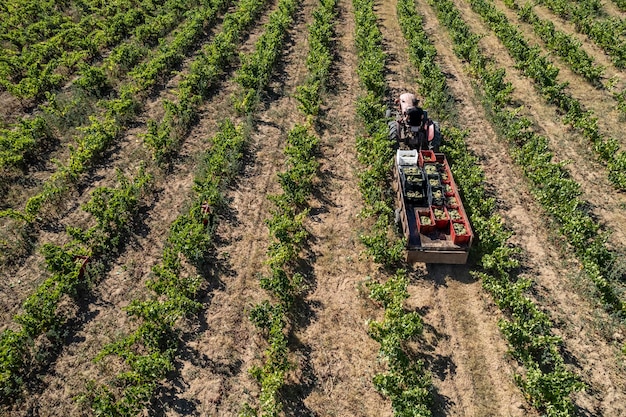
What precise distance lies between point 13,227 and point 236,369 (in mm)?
8577

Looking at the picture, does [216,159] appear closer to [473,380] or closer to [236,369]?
[236,369]

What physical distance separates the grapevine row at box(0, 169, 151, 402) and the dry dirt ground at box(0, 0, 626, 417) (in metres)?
0.40

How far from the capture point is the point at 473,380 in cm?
993

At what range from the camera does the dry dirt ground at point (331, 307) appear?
31.7 ft

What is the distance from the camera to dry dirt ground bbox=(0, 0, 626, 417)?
9.67m

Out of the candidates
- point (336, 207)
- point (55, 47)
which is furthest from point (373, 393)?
point (55, 47)

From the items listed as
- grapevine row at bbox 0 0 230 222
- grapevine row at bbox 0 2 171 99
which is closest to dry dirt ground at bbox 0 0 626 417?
grapevine row at bbox 0 0 230 222

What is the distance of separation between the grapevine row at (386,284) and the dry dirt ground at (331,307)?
1.75 ft

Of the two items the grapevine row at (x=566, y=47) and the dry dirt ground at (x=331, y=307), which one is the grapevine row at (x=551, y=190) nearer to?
the dry dirt ground at (x=331, y=307)

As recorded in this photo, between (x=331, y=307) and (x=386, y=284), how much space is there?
1.60 meters

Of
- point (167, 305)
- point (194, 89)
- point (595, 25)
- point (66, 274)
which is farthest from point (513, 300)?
point (595, 25)

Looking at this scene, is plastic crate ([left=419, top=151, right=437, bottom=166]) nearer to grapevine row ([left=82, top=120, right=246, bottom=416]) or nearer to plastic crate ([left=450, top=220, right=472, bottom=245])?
plastic crate ([left=450, top=220, right=472, bottom=245])

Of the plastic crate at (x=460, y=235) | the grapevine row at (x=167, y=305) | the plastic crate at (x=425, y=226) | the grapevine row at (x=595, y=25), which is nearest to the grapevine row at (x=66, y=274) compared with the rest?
the grapevine row at (x=167, y=305)

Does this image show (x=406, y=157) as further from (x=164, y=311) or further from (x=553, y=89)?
(x=553, y=89)
